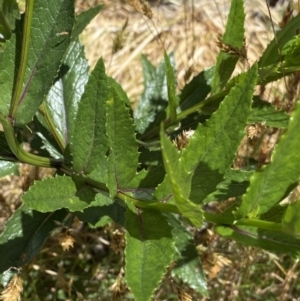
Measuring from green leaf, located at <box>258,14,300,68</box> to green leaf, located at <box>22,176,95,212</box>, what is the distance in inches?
21.3

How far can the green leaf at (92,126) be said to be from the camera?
123cm

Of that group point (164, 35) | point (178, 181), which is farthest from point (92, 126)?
point (164, 35)

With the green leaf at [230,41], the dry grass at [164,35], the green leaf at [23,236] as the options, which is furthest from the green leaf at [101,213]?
the dry grass at [164,35]

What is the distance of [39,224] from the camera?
1616 mm

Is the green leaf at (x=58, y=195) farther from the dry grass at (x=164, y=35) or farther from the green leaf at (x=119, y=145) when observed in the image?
the dry grass at (x=164, y=35)

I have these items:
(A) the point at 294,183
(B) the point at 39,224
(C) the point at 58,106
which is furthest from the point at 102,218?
(A) the point at 294,183

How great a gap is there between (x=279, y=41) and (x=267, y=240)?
20.3 inches

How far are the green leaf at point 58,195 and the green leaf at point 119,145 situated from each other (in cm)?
11

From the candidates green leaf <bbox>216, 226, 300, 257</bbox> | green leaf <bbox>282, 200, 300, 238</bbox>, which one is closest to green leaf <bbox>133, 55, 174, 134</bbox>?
green leaf <bbox>216, 226, 300, 257</bbox>

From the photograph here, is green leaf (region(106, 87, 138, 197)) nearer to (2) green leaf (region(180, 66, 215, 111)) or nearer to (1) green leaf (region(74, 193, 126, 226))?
(1) green leaf (region(74, 193, 126, 226))

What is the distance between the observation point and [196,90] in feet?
5.59

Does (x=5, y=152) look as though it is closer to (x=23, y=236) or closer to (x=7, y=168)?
(x=7, y=168)

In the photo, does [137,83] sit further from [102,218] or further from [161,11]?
[102,218]

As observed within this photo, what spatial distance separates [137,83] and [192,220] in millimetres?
2162
